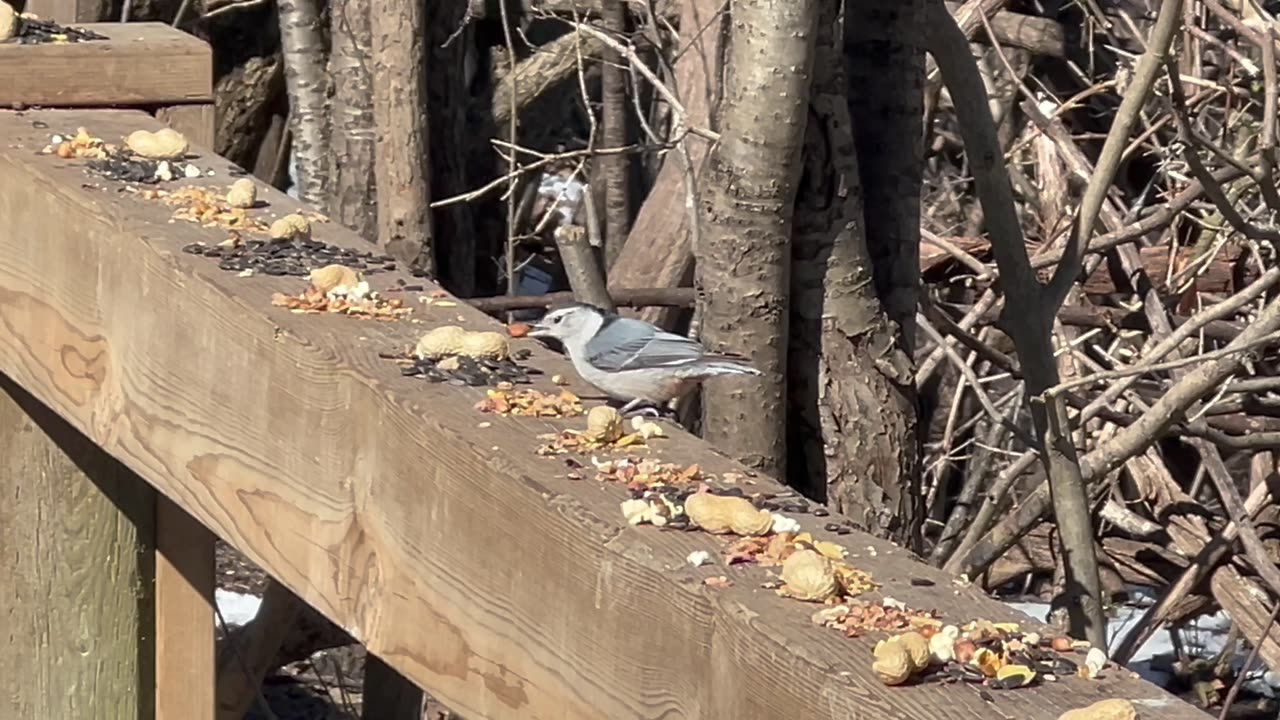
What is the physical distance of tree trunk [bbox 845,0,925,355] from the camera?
3.10 m

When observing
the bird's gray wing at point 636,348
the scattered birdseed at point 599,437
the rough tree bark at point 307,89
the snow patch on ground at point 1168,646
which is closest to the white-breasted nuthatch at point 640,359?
the bird's gray wing at point 636,348

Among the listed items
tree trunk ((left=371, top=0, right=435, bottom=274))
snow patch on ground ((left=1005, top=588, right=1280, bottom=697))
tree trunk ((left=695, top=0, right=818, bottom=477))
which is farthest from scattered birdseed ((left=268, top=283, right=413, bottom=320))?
snow patch on ground ((left=1005, top=588, right=1280, bottom=697))

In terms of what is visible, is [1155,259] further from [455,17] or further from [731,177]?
[731,177]

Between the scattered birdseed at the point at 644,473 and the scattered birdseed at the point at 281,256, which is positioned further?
the scattered birdseed at the point at 281,256

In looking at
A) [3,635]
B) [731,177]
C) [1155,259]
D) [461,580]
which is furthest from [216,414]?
[1155,259]

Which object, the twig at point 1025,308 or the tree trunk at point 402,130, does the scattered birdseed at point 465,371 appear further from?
the tree trunk at point 402,130

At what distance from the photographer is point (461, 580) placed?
133cm

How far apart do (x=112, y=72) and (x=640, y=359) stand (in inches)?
37.3

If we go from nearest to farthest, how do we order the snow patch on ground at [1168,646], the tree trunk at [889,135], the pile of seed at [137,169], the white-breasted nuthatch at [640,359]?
the pile of seed at [137,169]
the white-breasted nuthatch at [640,359]
the tree trunk at [889,135]
the snow patch on ground at [1168,646]

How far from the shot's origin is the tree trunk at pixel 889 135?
3.10 metres

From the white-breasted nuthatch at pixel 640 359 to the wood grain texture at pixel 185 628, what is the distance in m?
0.63

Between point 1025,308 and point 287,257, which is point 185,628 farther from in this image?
point 1025,308

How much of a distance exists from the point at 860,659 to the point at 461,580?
0.39 m

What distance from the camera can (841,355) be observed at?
303 cm
